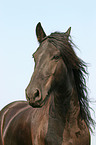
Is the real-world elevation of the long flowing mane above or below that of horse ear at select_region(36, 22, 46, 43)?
below

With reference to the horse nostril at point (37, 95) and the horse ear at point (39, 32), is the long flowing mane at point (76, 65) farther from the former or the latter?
the horse nostril at point (37, 95)

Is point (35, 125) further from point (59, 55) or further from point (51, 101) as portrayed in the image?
point (59, 55)

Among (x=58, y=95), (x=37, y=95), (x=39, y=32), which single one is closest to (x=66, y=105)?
(x=58, y=95)

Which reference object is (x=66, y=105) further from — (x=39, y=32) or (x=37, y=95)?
(x=39, y=32)

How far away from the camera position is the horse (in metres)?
3.91

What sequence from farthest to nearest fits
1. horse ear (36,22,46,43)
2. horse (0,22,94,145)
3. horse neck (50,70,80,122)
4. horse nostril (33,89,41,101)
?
horse ear (36,22,46,43), horse neck (50,70,80,122), horse (0,22,94,145), horse nostril (33,89,41,101)

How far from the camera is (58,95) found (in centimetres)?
428


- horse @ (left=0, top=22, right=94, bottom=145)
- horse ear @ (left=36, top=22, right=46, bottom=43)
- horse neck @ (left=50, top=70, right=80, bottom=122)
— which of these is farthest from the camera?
horse ear @ (left=36, top=22, right=46, bottom=43)

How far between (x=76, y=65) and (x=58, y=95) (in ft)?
1.85

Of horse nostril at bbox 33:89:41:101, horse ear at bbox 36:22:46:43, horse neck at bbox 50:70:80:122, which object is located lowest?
horse neck at bbox 50:70:80:122

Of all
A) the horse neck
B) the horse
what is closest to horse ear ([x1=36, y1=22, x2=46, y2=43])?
the horse

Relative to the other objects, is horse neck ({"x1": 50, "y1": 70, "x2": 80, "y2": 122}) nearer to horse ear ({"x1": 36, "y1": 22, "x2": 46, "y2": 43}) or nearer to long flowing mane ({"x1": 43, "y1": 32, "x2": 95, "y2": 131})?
long flowing mane ({"x1": 43, "y1": 32, "x2": 95, "y2": 131})

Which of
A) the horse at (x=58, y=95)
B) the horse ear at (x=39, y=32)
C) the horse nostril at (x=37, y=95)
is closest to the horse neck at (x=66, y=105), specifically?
the horse at (x=58, y=95)

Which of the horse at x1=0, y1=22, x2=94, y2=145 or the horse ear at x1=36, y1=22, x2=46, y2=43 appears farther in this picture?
the horse ear at x1=36, y1=22, x2=46, y2=43
